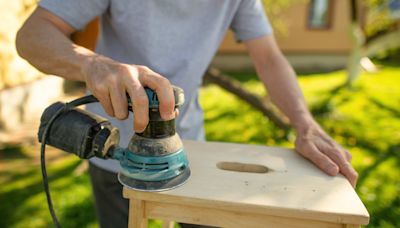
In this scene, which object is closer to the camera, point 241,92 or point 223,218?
point 223,218

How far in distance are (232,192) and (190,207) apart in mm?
124

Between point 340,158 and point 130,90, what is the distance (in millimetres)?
770

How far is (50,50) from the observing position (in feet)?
3.68

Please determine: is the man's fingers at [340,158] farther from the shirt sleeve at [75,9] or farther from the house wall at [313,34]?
the house wall at [313,34]

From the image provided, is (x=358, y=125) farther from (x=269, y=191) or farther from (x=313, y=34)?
(x=313, y=34)

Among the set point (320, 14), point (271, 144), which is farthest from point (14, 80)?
point (320, 14)

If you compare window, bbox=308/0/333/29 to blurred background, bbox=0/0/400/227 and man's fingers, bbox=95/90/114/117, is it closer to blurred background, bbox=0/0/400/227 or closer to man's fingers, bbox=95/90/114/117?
blurred background, bbox=0/0/400/227

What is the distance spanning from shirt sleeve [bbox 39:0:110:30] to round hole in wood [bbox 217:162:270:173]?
2.17 ft

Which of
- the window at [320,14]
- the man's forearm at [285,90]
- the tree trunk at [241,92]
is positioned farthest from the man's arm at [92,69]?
the window at [320,14]

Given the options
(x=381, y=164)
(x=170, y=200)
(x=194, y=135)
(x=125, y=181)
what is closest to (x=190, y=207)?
(x=170, y=200)

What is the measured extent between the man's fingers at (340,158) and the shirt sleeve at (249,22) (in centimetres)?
60

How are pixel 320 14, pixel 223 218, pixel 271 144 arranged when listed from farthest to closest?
pixel 320 14 < pixel 271 144 < pixel 223 218

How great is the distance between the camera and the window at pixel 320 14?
33.4ft

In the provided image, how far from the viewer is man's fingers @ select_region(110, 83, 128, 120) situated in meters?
0.92
